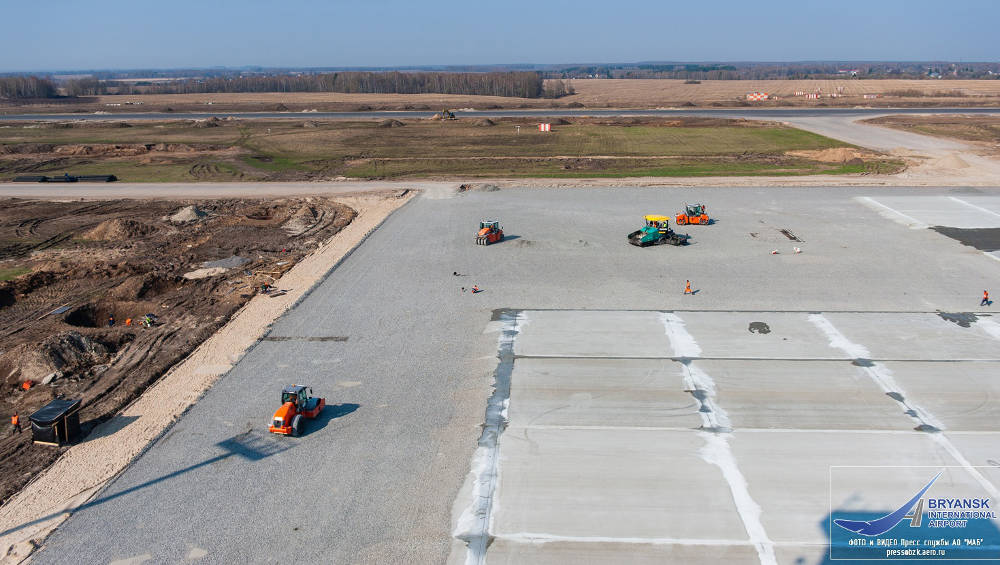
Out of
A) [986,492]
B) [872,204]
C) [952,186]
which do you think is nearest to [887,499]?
[986,492]

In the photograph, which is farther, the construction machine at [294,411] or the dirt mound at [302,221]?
the dirt mound at [302,221]

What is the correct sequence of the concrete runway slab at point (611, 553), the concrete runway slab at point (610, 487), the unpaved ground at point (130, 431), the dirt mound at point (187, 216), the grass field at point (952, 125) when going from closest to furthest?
the concrete runway slab at point (611, 553), the concrete runway slab at point (610, 487), the unpaved ground at point (130, 431), the dirt mound at point (187, 216), the grass field at point (952, 125)

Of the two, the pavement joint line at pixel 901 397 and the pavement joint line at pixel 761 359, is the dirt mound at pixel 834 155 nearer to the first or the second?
the pavement joint line at pixel 901 397

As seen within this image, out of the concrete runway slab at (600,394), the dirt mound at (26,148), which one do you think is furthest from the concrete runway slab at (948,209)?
the dirt mound at (26,148)

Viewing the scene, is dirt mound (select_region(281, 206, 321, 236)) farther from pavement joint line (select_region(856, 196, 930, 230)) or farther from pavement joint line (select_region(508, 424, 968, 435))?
pavement joint line (select_region(856, 196, 930, 230))

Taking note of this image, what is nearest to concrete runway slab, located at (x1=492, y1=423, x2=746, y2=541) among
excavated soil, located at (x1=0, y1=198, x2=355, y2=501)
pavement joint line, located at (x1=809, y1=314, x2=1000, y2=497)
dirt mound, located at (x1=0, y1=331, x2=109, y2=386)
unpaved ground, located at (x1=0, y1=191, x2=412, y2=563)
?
pavement joint line, located at (x1=809, y1=314, x2=1000, y2=497)

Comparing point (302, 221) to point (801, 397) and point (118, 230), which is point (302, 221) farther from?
point (801, 397)
